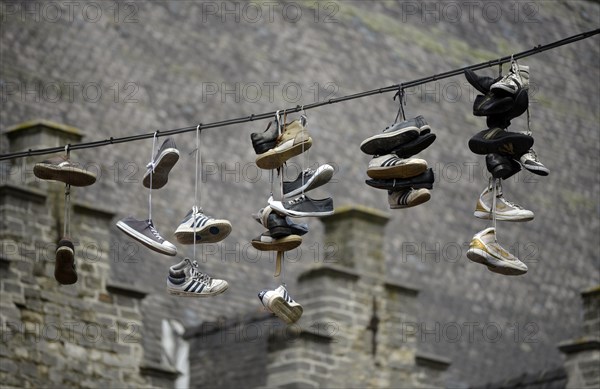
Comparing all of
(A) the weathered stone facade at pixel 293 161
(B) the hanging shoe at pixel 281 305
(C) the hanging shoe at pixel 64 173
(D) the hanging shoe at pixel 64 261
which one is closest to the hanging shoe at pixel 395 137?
(B) the hanging shoe at pixel 281 305

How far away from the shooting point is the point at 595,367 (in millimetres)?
23688

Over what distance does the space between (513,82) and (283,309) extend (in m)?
2.52

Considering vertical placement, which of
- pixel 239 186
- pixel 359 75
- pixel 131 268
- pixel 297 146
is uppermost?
pixel 359 75

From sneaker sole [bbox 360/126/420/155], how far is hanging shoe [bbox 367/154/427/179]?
68 mm

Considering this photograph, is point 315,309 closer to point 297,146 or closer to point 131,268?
point 131,268

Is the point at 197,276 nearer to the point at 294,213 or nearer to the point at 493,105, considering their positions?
the point at 294,213

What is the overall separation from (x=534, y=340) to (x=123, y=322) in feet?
30.4

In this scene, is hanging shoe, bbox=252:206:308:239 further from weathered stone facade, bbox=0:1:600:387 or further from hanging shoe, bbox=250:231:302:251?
weathered stone facade, bbox=0:1:600:387

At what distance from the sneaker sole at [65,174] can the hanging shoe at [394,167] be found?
2.40 m

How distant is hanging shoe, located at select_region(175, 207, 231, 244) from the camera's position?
1605 centimetres

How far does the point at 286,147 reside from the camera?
51.9 ft

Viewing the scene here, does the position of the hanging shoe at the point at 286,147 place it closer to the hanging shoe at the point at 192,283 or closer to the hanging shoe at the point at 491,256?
the hanging shoe at the point at 192,283

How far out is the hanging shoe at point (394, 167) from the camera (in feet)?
50.1

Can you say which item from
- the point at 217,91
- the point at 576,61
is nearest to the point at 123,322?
the point at 217,91
